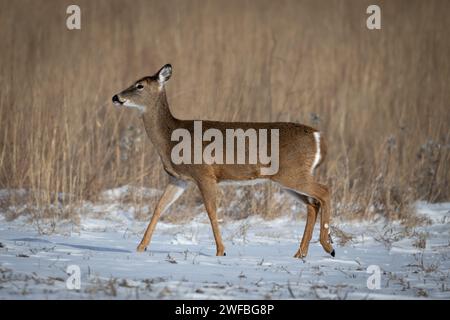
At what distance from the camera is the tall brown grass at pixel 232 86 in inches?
370

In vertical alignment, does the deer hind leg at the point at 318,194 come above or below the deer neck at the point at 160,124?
below

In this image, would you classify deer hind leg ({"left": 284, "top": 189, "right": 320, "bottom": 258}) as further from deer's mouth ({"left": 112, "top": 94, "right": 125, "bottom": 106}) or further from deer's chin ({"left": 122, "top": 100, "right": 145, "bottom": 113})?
deer's mouth ({"left": 112, "top": 94, "right": 125, "bottom": 106})

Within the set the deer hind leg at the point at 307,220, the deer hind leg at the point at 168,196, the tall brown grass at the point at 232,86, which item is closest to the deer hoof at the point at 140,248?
the deer hind leg at the point at 168,196

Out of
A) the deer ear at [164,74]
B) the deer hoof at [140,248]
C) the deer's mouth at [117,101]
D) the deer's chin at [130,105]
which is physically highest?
the deer ear at [164,74]

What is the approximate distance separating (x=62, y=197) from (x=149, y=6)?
5370 millimetres

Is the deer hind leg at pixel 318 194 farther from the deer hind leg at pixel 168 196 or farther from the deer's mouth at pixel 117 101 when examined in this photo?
the deer's mouth at pixel 117 101

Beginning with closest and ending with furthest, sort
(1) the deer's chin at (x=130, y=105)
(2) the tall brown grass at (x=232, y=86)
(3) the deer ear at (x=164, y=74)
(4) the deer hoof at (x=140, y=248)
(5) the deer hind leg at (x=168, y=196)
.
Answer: (4) the deer hoof at (x=140, y=248) → (5) the deer hind leg at (x=168, y=196) → (1) the deer's chin at (x=130, y=105) → (3) the deer ear at (x=164, y=74) → (2) the tall brown grass at (x=232, y=86)

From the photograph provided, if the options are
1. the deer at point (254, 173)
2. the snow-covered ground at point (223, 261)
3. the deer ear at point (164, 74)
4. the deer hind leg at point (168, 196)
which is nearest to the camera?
the snow-covered ground at point (223, 261)

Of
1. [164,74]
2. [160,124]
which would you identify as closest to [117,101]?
[160,124]

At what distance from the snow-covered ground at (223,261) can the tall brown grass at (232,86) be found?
0.60m

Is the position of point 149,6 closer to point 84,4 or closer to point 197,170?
point 84,4

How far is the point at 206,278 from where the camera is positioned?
18.2 ft

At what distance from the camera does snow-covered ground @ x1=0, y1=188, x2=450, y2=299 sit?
16.7 ft

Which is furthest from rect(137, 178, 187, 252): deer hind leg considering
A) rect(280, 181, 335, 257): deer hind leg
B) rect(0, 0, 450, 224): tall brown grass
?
rect(0, 0, 450, 224): tall brown grass
